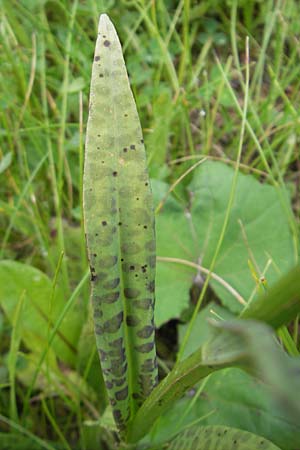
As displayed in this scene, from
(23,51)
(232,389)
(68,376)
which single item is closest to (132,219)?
→ (232,389)

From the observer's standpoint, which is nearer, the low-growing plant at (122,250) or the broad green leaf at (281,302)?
the broad green leaf at (281,302)

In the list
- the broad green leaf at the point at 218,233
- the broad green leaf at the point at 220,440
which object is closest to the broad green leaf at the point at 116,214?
the broad green leaf at the point at 220,440

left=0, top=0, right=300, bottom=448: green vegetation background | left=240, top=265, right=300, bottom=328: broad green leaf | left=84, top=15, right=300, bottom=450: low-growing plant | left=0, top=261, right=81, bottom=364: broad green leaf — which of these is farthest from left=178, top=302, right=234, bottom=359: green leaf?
left=240, top=265, right=300, bottom=328: broad green leaf

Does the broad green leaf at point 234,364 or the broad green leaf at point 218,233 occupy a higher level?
the broad green leaf at point 234,364

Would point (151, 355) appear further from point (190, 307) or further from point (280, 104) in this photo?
point (280, 104)

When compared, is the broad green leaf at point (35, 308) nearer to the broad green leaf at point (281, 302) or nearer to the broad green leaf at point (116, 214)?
the broad green leaf at point (116, 214)

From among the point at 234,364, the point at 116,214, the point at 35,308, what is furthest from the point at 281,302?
the point at 35,308
